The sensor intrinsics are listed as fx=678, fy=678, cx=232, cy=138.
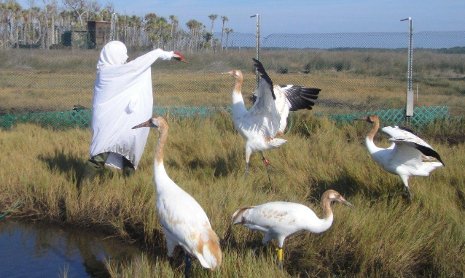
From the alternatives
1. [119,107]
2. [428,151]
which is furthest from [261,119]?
[428,151]

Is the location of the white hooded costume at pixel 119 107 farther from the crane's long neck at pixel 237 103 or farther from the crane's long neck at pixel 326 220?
the crane's long neck at pixel 326 220

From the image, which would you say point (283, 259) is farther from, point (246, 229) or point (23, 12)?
point (23, 12)

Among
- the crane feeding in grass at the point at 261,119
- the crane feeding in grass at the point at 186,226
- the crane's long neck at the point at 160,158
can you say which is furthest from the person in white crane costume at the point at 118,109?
the crane feeding in grass at the point at 186,226

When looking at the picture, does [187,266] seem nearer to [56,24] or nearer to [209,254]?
[209,254]

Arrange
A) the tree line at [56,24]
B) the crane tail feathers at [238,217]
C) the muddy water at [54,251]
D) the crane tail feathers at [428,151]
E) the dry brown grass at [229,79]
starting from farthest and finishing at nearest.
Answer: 1. the tree line at [56,24]
2. the dry brown grass at [229,79]
3. the crane tail feathers at [428,151]
4. the muddy water at [54,251]
5. the crane tail feathers at [238,217]

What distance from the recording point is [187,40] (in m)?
34.8

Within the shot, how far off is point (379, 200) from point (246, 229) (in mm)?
1711

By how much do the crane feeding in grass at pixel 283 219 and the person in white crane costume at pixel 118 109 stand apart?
2.16 m

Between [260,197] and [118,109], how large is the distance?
1.85 metres

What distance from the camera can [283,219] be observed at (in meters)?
5.41

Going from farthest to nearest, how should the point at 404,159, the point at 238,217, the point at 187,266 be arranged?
the point at 404,159 → the point at 238,217 → the point at 187,266

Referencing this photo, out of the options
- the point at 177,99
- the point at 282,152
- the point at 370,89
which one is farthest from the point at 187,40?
the point at 282,152

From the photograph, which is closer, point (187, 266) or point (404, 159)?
point (187, 266)

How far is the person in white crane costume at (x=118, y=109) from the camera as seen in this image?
7.36 meters
